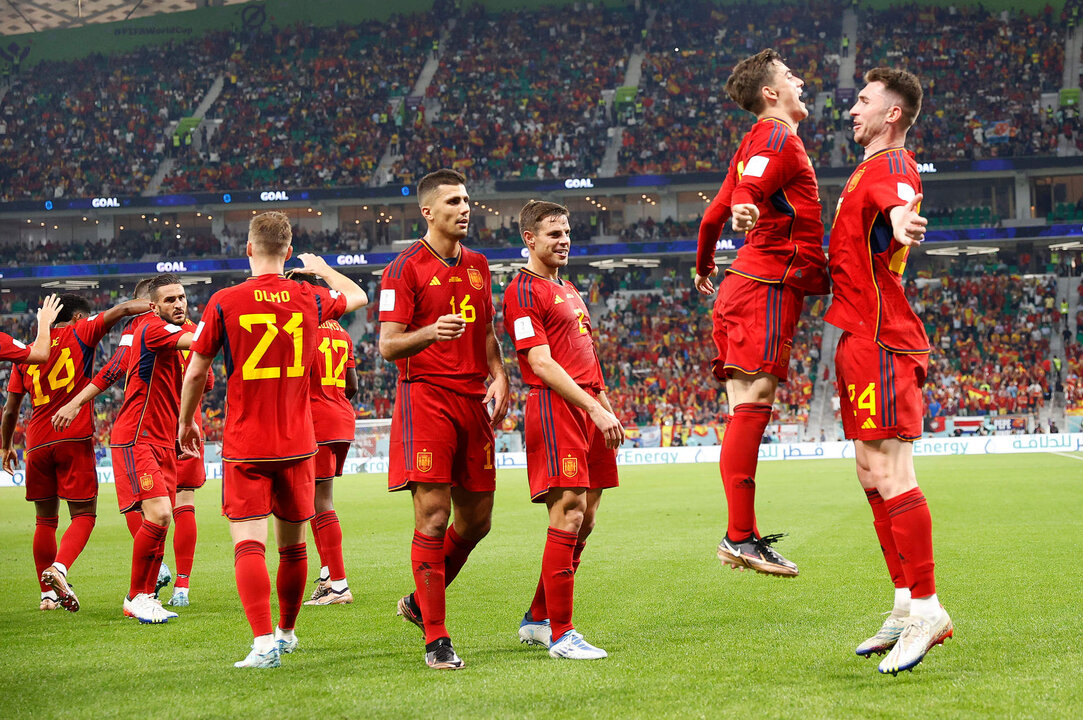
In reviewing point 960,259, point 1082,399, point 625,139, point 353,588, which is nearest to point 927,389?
point 1082,399

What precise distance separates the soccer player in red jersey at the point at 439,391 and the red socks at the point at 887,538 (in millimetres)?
2057

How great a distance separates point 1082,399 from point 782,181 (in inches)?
1129

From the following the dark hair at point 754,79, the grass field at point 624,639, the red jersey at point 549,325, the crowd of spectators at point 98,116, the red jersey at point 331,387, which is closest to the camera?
the grass field at point 624,639

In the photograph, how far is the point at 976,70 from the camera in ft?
132

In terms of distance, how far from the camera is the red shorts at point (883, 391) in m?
4.80

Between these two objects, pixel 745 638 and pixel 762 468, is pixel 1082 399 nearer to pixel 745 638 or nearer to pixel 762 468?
pixel 762 468

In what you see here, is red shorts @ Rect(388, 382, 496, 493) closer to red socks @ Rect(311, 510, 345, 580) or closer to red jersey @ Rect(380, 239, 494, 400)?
red jersey @ Rect(380, 239, 494, 400)

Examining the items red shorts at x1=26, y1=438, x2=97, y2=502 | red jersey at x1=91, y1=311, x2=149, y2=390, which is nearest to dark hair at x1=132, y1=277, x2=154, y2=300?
red jersey at x1=91, y1=311, x2=149, y2=390

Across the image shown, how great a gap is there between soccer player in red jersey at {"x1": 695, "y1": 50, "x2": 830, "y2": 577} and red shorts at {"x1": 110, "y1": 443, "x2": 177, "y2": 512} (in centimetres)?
446

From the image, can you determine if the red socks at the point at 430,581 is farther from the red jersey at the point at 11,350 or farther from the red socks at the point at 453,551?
the red jersey at the point at 11,350

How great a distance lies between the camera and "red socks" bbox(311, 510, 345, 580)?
7.79 m

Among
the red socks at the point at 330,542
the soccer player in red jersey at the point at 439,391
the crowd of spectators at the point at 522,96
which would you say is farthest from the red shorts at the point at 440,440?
the crowd of spectators at the point at 522,96

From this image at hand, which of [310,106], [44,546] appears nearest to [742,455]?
[44,546]

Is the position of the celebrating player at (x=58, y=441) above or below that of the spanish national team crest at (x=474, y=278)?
below
